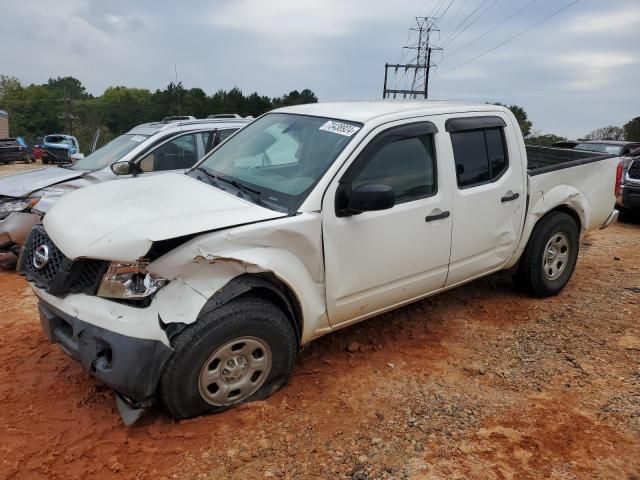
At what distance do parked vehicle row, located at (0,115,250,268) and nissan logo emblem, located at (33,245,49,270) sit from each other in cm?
296

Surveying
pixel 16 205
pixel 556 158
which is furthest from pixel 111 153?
pixel 556 158

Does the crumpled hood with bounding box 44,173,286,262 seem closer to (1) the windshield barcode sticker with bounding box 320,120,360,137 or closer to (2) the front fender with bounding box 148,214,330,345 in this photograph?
(2) the front fender with bounding box 148,214,330,345

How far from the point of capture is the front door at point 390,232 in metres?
3.26

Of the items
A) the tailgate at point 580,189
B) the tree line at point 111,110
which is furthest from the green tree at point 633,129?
the tailgate at point 580,189

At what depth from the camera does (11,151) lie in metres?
26.0

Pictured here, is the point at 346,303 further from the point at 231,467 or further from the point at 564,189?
the point at 564,189

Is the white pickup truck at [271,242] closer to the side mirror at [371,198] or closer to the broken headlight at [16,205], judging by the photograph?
the side mirror at [371,198]

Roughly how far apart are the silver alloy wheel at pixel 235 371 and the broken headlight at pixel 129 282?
505mm

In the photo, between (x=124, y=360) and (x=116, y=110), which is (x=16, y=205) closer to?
(x=124, y=360)

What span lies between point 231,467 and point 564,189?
3865 mm

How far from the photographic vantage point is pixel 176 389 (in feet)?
9.12

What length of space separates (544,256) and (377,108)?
226 cm

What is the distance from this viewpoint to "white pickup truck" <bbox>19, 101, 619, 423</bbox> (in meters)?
2.75

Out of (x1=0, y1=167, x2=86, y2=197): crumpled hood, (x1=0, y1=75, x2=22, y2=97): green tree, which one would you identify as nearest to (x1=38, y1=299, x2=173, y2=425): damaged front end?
(x1=0, y1=167, x2=86, y2=197): crumpled hood
